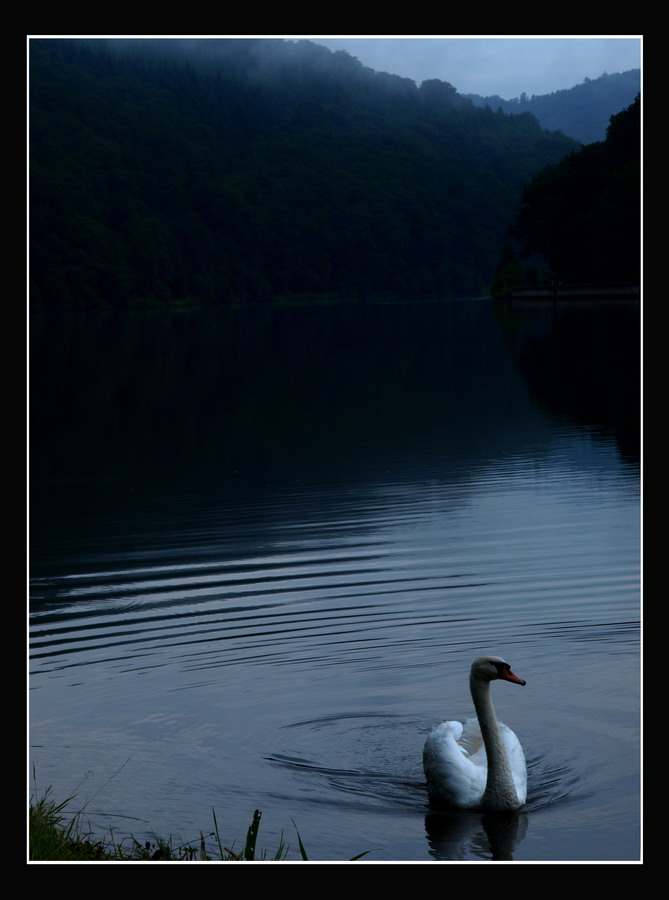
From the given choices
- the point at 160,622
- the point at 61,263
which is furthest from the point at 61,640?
the point at 61,263

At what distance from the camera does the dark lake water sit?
26.9ft

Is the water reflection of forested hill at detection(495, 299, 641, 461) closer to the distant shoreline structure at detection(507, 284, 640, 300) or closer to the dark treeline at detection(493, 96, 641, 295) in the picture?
the distant shoreline structure at detection(507, 284, 640, 300)

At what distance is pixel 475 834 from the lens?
25.5 feet

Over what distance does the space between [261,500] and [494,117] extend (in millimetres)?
152035

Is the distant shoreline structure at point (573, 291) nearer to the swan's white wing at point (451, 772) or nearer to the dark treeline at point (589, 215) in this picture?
the dark treeline at point (589, 215)

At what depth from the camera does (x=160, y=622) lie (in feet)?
39.7

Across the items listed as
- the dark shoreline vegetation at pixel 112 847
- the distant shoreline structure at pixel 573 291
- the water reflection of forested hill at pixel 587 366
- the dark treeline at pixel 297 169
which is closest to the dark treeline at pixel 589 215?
the distant shoreline structure at pixel 573 291

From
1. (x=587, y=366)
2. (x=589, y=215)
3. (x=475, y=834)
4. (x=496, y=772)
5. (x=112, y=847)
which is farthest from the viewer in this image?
(x=589, y=215)

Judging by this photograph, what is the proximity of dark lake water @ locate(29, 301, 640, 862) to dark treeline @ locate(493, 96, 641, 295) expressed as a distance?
65603mm

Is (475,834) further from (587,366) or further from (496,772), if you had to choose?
(587,366)

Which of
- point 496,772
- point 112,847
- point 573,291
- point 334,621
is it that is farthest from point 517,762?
point 573,291

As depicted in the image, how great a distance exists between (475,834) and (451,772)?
1.50ft
